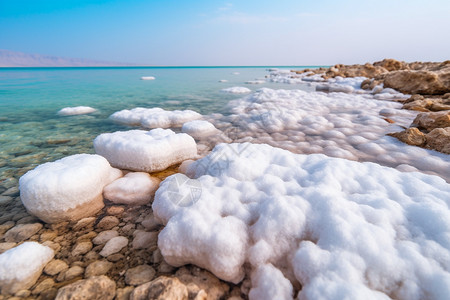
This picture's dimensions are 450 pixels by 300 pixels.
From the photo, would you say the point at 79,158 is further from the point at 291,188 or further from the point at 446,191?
the point at 446,191

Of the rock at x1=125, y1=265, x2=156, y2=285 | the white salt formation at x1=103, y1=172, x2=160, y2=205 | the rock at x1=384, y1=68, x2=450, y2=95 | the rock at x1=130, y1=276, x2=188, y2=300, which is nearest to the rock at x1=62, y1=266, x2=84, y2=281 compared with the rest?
the rock at x1=125, y1=265, x2=156, y2=285

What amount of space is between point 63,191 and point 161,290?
4.88ft

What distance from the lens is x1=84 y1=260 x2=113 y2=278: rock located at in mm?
1545

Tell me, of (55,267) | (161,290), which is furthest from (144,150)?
(161,290)

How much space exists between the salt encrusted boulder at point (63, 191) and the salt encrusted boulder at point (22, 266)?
44 centimetres

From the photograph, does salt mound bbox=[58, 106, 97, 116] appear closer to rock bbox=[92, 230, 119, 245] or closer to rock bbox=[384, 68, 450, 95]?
rock bbox=[92, 230, 119, 245]

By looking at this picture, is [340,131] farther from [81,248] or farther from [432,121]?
[81,248]

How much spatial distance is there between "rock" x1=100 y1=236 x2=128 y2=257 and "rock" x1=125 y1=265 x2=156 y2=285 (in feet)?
0.94

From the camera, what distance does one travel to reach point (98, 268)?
5.19 ft

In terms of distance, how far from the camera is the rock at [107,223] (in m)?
2.03

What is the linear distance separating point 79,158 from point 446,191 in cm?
390

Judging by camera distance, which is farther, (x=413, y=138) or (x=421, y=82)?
(x=421, y=82)

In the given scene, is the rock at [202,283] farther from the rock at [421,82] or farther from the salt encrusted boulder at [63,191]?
the rock at [421,82]

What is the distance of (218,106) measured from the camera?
27.3 feet
